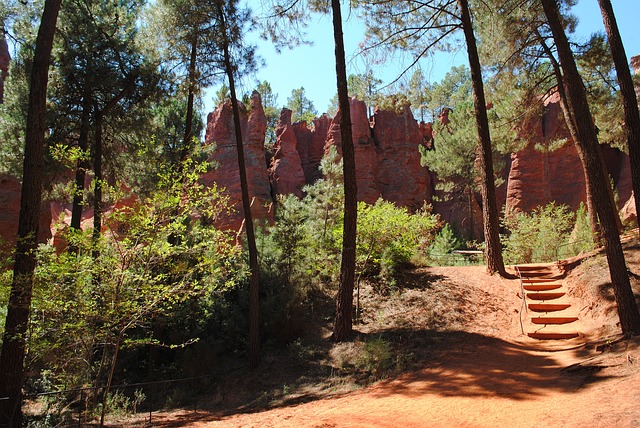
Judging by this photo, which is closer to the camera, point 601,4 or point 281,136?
point 601,4

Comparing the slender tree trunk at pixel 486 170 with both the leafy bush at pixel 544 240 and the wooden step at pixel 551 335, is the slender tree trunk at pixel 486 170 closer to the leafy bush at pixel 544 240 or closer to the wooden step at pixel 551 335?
the wooden step at pixel 551 335

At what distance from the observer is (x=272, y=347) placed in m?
11.9

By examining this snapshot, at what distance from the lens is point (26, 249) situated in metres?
6.80

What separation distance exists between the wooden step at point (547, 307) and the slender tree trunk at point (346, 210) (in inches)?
179

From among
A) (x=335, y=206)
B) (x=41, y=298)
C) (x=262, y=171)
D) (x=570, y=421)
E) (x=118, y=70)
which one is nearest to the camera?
(x=570, y=421)

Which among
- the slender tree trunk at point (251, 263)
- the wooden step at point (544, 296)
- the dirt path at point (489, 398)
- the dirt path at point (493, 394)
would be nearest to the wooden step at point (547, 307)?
the wooden step at point (544, 296)

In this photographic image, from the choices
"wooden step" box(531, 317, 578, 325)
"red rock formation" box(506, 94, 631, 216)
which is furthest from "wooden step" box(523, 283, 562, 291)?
"red rock formation" box(506, 94, 631, 216)

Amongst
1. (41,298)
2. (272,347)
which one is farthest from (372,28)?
(41,298)

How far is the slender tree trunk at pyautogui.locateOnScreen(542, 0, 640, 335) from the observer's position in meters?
7.40

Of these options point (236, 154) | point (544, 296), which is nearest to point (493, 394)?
point (544, 296)

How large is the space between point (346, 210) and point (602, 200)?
210 inches

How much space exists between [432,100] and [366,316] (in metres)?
6.97

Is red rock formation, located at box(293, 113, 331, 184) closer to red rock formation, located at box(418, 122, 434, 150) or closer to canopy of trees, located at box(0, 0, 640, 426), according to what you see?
red rock formation, located at box(418, 122, 434, 150)

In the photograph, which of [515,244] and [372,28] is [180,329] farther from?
[515,244]
